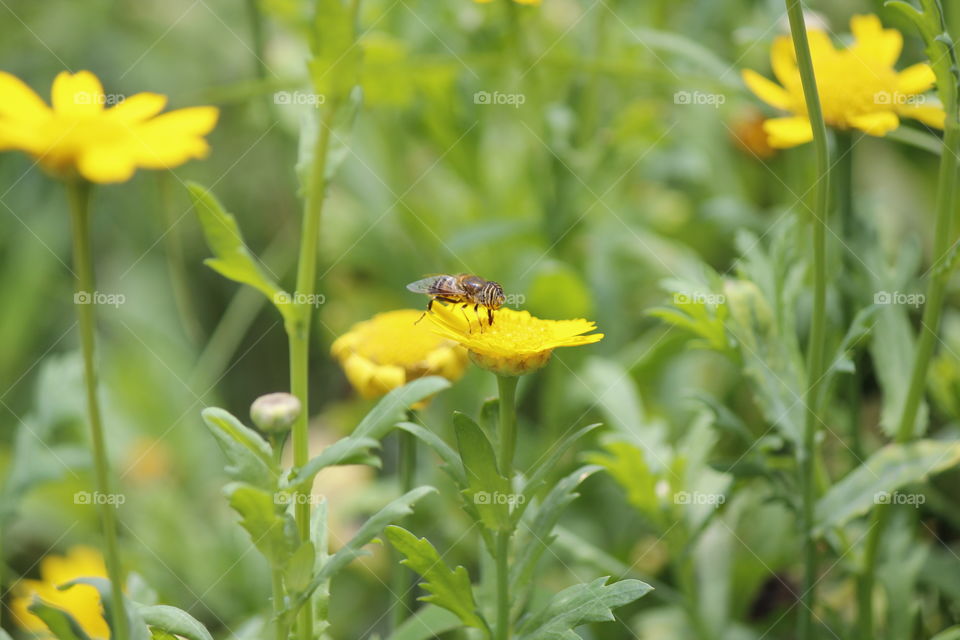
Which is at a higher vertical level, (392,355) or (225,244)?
(225,244)

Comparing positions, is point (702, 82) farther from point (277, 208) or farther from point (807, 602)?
point (277, 208)

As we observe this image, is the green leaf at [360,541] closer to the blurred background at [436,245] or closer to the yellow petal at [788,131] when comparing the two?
the blurred background at [436,245]

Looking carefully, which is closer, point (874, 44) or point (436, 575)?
point (436, 575)

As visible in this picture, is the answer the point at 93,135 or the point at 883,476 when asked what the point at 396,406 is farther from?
the point at 883,476

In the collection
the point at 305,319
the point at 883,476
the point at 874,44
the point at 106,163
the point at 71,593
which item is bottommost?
the point at 71,593

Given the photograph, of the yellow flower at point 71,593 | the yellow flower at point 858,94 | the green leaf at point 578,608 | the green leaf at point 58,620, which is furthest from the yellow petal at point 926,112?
the yellow flower at point 71,593

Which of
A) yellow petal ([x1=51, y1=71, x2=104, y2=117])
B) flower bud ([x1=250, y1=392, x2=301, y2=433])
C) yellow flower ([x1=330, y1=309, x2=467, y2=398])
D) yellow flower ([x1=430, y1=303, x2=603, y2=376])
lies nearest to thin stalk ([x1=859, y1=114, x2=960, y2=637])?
yellow flower ([x1=430, y1=303, x2=603, y2=376])

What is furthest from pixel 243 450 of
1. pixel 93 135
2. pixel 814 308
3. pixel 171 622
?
pixel 814 308
